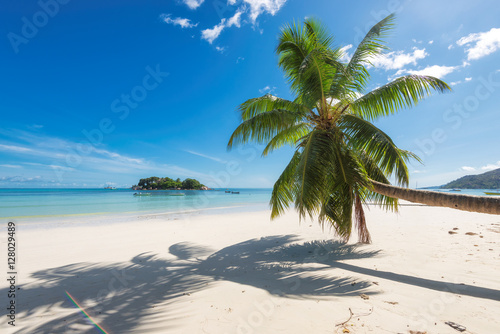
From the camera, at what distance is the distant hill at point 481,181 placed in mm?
67188

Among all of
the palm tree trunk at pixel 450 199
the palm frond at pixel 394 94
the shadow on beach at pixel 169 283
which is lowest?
the shadow on beach at pixel 169 283

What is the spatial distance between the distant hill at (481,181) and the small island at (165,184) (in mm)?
107414

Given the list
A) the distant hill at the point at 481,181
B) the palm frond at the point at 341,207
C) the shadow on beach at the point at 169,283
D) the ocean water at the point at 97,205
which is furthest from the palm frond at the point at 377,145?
the distant hill at the point at 481,181

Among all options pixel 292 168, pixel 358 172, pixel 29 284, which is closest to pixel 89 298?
pixel 29 284

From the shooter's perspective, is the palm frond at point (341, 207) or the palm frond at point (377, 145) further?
the palm frond at point (341, 207)

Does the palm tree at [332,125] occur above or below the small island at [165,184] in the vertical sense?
above

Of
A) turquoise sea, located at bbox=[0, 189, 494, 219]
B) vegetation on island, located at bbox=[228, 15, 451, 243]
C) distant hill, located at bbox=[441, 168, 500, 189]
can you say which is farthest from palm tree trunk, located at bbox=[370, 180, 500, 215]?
distant hill, located at bbox=[441, 168, 500, 189]

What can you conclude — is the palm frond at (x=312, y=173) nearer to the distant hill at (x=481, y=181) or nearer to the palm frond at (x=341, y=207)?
the palm frond at (x=341, y=207)

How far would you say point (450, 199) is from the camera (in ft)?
12.0

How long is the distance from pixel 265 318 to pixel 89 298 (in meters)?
2.73

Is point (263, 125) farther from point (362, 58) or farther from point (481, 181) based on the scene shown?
point (481, 181)

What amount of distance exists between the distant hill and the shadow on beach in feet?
305

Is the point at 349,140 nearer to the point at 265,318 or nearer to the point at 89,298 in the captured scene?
the point at 265,318

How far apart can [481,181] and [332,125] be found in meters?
107
